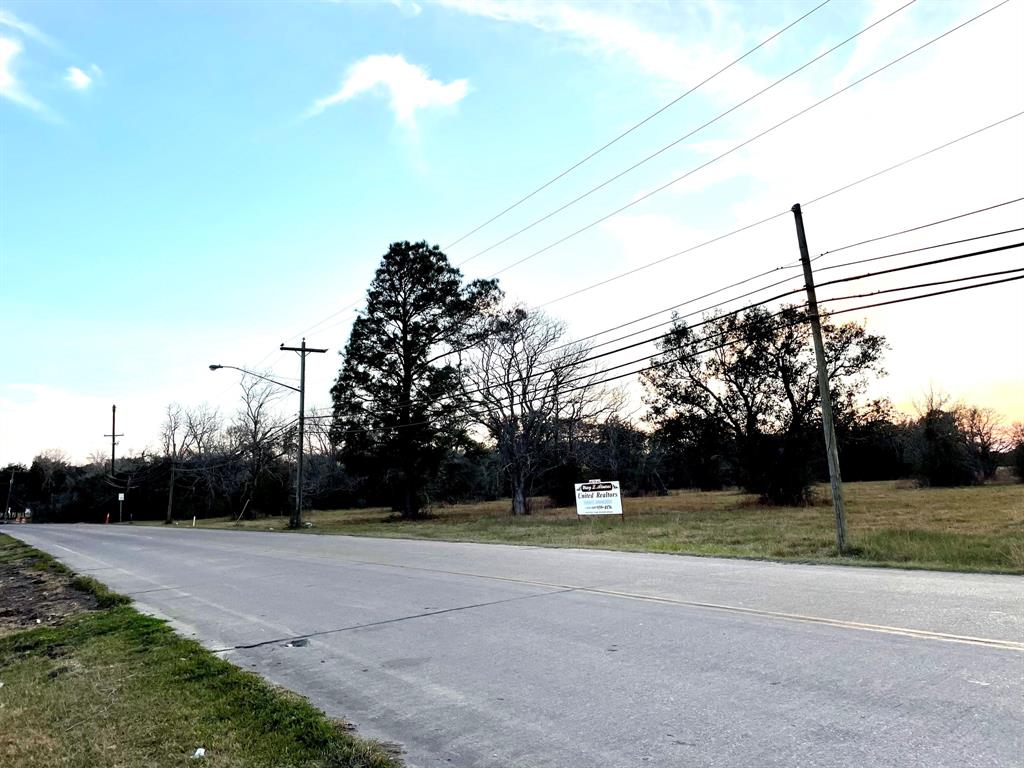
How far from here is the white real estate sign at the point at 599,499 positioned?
2759 centimetres

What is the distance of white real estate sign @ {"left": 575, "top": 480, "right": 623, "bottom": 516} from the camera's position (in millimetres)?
27594

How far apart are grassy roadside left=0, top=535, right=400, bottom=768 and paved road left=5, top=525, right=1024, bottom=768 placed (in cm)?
40

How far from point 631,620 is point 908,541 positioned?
431 inches

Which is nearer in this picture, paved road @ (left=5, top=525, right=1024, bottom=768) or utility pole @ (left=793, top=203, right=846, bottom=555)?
paved road @ (left=5, top=525, right=1024, bottom=768)

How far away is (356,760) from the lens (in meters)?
4.14

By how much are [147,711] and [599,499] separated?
23.7 meters

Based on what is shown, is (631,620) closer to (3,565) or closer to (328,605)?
(328,605)

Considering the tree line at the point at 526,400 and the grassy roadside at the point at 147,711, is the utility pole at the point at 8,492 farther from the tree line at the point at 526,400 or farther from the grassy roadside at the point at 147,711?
the grassy roadside at the point at 147,711

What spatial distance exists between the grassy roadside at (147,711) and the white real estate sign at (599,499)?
2043cm

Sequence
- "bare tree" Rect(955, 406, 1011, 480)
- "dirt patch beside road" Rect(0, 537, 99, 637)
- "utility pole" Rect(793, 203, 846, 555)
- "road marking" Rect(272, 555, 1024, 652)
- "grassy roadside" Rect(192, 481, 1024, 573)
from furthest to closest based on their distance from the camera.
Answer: "bare tree" Rect(955, 406, 1011, 480) < "utility pole" Rect(793, 203, 846, 555) < "grassy roadside" Rect(192, 481, 1024, 573) < "dirt patch beside road" Rect(0, 537, 99, 637) < "road marking" Rect(272, 555, 1024, 652)

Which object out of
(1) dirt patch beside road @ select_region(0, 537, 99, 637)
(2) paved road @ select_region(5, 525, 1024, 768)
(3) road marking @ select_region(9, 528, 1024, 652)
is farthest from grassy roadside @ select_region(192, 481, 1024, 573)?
(1) dirt patch beside road @ select_region(0, 537, 99, 637)

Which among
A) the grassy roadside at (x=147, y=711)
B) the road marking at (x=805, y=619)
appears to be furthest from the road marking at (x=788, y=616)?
the grassy roadside at (x=147, y=711)

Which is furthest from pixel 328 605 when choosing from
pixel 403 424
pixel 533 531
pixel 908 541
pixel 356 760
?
pixel 403 424

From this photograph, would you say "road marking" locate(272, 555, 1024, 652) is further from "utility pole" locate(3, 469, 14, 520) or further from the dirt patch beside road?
"utility pole" locate(3, 469, 14, 520)
